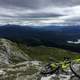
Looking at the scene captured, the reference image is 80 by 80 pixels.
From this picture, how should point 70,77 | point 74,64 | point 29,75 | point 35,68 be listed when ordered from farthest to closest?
point 35,68, point 29,75, point 74,64, point 70,77

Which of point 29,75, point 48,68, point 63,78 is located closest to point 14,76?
point 29,75

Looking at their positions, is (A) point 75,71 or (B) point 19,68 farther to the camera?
(B) point 19,68

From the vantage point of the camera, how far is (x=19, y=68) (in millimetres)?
32406

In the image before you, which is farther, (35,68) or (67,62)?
(35,68)

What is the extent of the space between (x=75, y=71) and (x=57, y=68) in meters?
2.80

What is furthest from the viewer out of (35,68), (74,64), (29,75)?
(35,68)

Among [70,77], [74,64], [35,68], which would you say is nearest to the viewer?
[70,77]

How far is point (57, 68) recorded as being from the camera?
27.2 meters

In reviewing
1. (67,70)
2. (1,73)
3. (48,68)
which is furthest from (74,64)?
(1,73)

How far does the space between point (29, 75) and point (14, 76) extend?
2307mm

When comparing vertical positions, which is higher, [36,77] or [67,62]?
[67,62]

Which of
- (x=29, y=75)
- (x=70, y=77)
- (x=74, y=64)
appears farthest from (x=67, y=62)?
(x=29, y=75)

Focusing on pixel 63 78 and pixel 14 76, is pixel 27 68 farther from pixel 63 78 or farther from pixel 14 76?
pixel 63 78

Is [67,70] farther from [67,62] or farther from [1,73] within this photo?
[1,73]
